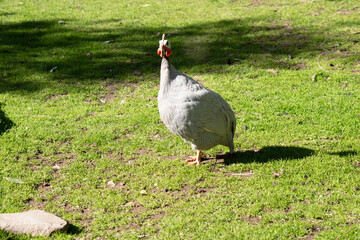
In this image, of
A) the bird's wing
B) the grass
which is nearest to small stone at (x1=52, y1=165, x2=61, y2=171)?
the grass

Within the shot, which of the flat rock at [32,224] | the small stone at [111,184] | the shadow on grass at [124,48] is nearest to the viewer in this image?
the flat rock at [32,224]

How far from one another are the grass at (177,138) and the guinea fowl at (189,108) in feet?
1.64

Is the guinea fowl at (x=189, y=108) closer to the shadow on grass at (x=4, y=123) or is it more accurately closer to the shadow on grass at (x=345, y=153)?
the shadow on grass at (x=345, y=153)

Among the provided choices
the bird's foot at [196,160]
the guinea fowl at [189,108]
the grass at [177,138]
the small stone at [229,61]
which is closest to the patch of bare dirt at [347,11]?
the grass at [177,138]

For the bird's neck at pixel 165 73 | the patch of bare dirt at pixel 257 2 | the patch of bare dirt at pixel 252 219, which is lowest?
the patch of bare dirt at pixel 252 219

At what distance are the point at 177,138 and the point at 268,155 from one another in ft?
4.34

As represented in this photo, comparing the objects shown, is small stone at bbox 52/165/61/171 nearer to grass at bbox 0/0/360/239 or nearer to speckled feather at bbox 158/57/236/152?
grass at bbox 0/0/360/239

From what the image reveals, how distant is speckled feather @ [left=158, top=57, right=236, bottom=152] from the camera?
15.8ft

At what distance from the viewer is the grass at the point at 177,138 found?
4348 mm

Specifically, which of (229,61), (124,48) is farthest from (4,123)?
(229,61)

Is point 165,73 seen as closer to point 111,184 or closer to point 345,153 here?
point 111,184

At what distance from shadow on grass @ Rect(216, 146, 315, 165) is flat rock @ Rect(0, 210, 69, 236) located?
7.22 feet

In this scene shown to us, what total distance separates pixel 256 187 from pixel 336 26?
630 cm

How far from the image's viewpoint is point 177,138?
236 inches
